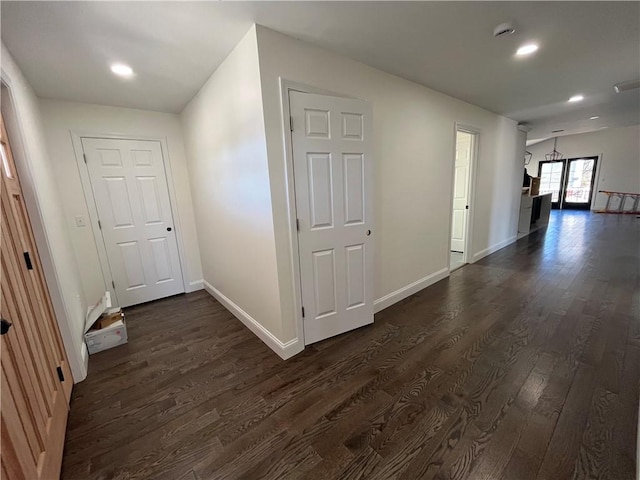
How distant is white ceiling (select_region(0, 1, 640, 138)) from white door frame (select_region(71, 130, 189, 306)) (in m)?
0.36

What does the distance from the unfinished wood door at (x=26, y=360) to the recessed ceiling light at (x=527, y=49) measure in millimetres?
3655

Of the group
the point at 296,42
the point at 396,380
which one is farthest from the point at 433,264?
the point at 296,42

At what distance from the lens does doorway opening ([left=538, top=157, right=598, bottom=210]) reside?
933 cm

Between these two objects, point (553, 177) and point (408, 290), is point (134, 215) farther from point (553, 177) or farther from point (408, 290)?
point (553, 177)

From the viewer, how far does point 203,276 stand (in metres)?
3.74

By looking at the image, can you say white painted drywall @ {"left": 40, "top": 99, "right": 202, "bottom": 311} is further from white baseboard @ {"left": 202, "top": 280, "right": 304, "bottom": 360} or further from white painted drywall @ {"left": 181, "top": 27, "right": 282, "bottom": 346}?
white baseboard @ {"left": 202, "top": 280, "right": 304, "bottom": 360}

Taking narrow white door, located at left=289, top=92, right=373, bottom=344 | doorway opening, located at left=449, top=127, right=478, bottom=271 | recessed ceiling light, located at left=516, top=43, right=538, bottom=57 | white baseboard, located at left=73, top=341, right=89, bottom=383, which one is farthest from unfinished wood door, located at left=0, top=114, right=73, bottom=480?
doorway opening, located at left=449, top=127, right=478, bottom=271

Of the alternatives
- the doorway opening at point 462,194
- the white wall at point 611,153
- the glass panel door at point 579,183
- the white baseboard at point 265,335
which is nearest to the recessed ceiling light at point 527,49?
the doorway opening at point 462,194

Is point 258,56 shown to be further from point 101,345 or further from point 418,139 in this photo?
point 101,345

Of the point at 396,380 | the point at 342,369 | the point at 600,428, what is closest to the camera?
the point at 600,428

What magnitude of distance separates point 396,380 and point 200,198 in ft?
9.44

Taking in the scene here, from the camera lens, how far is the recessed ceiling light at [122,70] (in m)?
2.05

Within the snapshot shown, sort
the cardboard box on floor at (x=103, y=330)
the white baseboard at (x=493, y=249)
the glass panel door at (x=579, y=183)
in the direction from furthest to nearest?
Result: 1. the glass panel door at (x=579, y=183)
2. the white baseboard at (x=493, y=249)
3. the cardboard box on floor at (x=103, y=330)

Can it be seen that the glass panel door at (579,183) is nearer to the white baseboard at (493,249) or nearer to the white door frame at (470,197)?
the white baseboard at (493,249)
